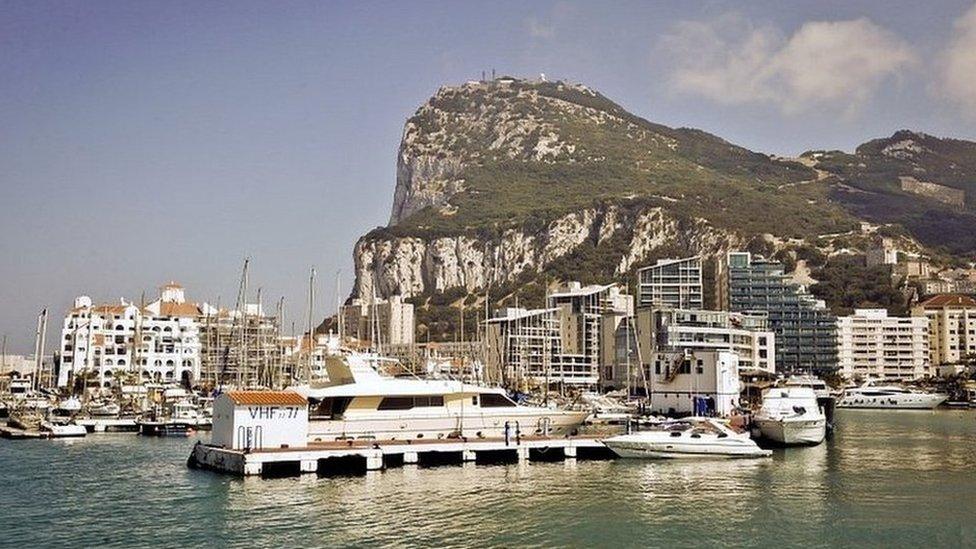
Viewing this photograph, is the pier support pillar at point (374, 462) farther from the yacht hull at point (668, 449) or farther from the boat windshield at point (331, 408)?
the yacht hull at point (668, 449)

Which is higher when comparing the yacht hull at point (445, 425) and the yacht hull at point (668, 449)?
the yacht hull at point (445, 425)

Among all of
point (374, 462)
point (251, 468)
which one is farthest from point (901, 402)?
point (251, 468)

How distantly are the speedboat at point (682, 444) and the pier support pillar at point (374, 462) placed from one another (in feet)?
41.1

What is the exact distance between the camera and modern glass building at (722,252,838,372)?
15825cm

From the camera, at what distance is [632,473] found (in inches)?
1818

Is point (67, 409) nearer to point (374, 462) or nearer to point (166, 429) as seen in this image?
point (166, 429)

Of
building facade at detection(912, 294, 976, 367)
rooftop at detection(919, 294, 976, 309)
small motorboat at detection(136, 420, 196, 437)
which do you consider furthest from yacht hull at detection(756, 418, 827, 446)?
rooftop at detection(919, 294, 976, 309)

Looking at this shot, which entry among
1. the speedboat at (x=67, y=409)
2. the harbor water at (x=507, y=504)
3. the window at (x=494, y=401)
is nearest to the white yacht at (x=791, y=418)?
the harbor water at (x=507, y=504)

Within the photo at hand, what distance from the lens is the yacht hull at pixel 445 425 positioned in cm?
4934

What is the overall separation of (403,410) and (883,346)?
13457cm

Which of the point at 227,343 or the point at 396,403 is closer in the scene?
the point at 396,403

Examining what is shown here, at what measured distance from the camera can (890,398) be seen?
128625 mm

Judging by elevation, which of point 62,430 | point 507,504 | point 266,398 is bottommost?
point 507,504

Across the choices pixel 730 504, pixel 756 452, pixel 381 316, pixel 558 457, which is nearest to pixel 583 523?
pixel 730 504
